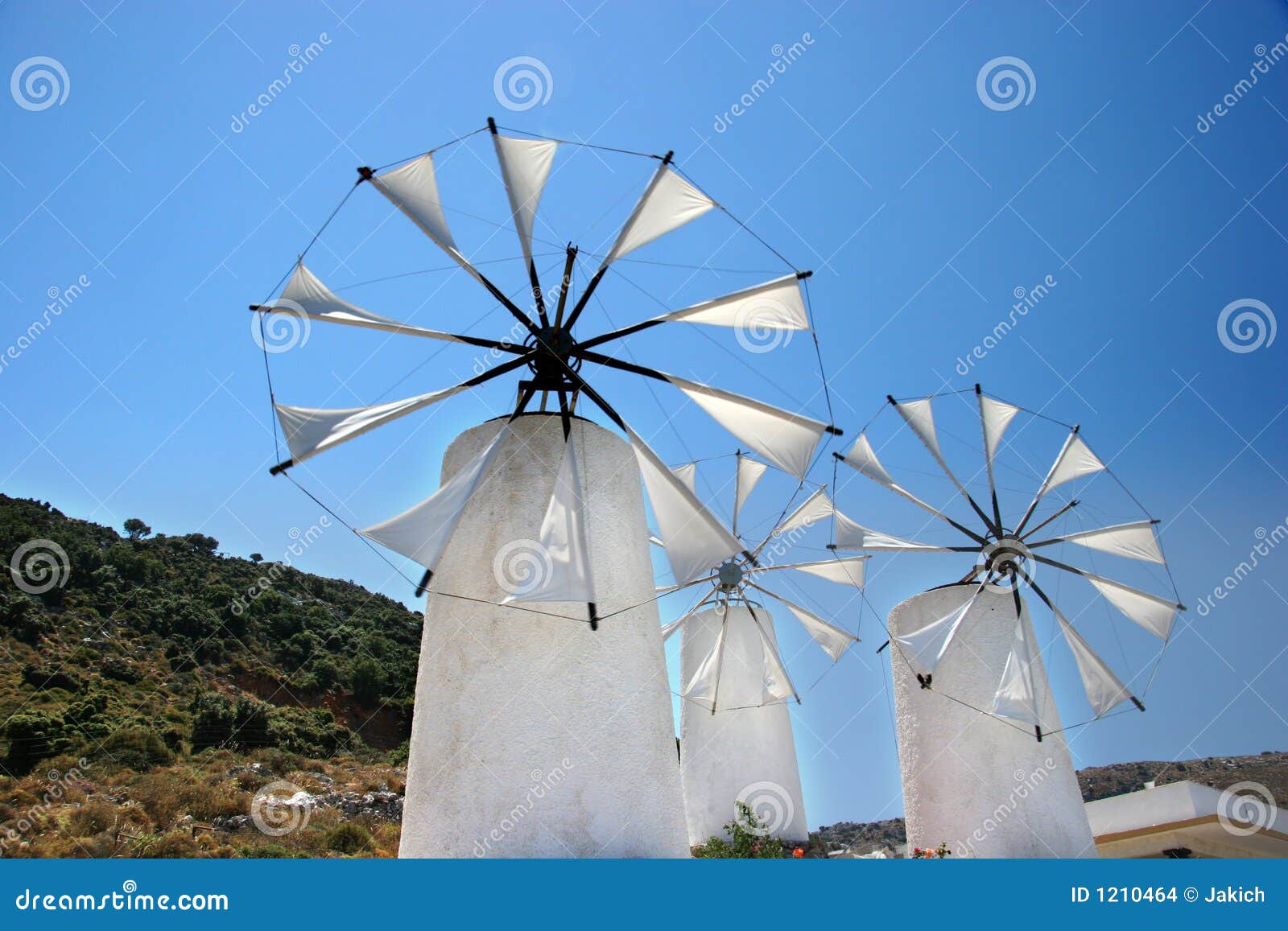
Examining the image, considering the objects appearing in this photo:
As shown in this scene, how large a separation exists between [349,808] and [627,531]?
1447 cm

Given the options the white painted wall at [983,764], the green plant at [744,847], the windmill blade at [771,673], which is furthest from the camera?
the windmill blade at [771,673]

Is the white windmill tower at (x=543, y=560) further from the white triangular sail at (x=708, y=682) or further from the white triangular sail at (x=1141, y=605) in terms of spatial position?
the white triangular sail at (x=708, y=682)

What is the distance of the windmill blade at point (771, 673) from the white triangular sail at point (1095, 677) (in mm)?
4863

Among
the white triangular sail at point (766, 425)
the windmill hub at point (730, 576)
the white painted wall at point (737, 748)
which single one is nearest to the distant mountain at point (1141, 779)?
the white painted wall at point (737, 748)

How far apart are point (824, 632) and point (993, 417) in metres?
6.09

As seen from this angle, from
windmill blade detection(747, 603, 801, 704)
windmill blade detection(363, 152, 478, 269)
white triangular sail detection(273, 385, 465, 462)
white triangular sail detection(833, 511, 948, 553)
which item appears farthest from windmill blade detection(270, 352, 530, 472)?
windmill blade detection(747, 603, 801, 704)

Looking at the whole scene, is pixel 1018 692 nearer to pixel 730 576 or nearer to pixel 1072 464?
pixel 1072 464

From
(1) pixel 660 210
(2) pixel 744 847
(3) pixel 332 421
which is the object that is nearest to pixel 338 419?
(3) pixel 332 421

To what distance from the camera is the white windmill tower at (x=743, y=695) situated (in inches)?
649

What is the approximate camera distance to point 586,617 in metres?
6.78

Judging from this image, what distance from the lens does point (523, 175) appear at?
7.89m

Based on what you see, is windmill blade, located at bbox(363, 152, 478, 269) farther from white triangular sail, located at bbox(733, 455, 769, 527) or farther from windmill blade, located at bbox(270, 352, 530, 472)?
white triangular sail, located at bbox(733, 455, 769, 527)

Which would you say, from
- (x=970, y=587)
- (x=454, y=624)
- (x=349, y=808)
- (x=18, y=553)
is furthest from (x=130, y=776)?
(x=970, y=587)

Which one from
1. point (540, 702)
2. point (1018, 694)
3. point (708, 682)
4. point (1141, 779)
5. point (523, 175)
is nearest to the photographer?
point (540, 702)
